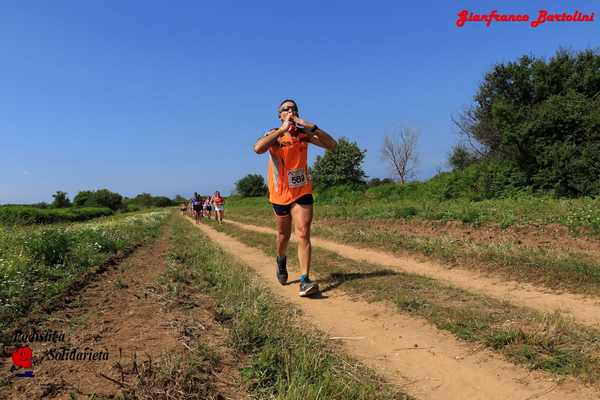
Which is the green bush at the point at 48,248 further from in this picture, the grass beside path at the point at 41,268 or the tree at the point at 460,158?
the tree at the point at 460,158

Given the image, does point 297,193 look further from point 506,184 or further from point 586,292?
point 506,184

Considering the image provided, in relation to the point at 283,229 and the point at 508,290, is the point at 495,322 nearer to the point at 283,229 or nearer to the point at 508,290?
the point at 508,290

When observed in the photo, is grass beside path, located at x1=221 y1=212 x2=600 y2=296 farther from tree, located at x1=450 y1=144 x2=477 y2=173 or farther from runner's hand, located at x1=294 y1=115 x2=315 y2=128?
tree, located at x1=450 y1=144 x2=477 y2=173

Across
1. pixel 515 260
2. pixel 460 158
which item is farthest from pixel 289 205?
pixel 460 158

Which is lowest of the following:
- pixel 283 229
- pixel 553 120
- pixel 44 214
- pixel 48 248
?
pixel 48 248

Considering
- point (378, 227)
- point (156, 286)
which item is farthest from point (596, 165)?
point (156, 286)

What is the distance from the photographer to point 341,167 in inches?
1863

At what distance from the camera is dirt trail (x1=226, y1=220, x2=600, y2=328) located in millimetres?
3796

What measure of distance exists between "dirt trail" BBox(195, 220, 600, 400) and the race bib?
1.58 meters

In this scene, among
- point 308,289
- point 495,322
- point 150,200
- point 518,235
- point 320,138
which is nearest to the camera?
point 495,322

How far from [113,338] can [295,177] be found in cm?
288

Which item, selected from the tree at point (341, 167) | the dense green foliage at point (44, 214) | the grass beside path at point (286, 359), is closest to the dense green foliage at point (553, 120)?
the grass beside path at point (286, 359)

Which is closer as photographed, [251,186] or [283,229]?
[283,229]

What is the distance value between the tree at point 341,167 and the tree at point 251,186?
162ft
